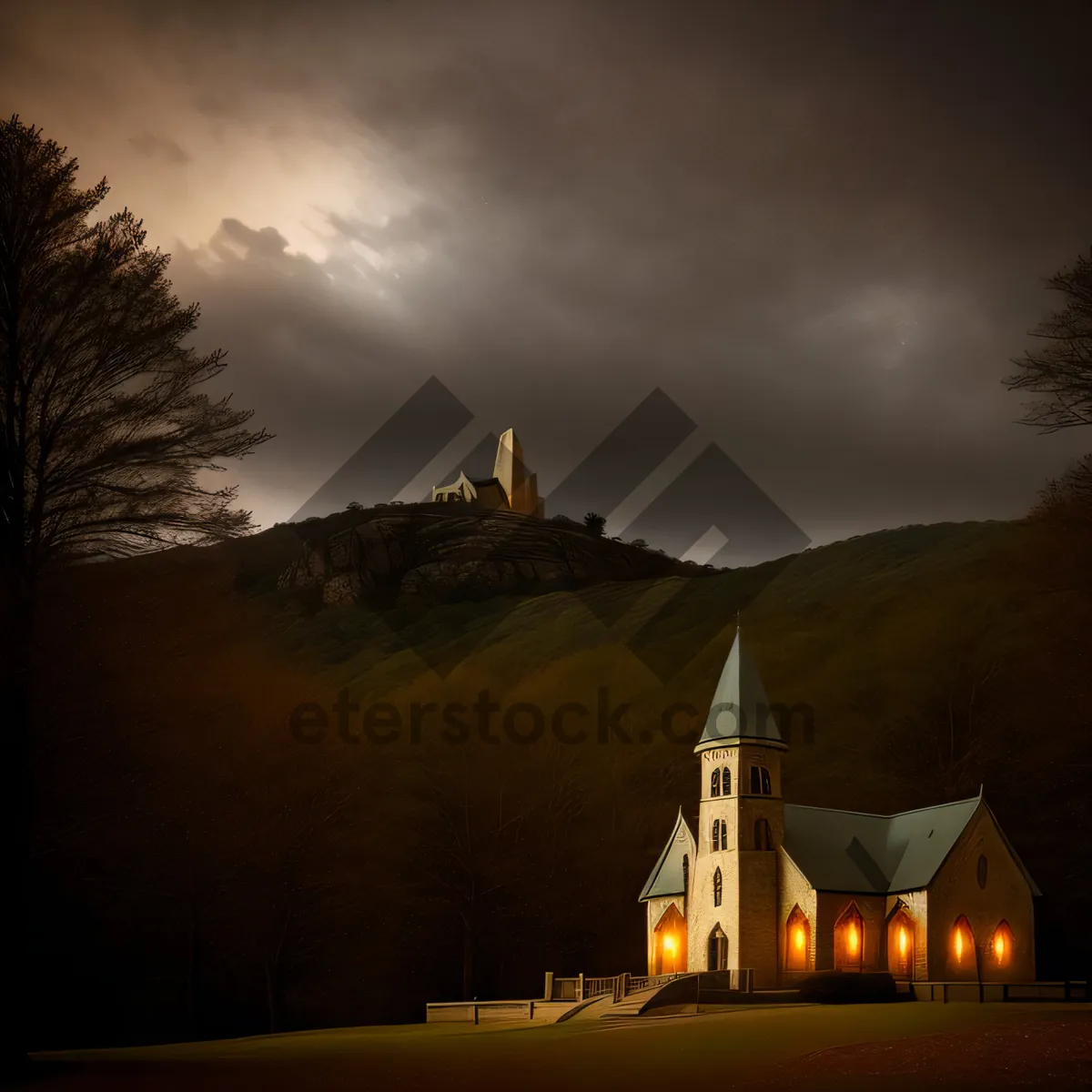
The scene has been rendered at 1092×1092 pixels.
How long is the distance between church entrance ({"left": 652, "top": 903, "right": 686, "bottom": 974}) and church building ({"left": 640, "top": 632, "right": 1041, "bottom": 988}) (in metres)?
0.41

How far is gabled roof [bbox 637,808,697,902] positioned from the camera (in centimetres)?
5920

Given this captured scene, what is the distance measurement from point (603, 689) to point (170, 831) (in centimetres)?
6038

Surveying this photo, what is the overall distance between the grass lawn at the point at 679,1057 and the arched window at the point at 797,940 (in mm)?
16261

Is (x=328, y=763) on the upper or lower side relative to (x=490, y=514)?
lower

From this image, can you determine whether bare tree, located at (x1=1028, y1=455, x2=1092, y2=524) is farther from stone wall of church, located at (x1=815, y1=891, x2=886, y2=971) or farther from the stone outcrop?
the stone outcrop

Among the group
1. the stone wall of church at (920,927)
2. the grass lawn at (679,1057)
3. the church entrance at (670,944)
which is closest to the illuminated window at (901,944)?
the stone wall of church at (920,927)

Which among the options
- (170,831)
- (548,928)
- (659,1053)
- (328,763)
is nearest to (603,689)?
(548,928)

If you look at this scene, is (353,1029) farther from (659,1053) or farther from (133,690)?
(133,690)

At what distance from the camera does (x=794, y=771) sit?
3339 inches

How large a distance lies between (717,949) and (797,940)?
3.72m

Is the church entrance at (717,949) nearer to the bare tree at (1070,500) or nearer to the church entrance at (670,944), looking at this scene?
the church entrance at (670,944)

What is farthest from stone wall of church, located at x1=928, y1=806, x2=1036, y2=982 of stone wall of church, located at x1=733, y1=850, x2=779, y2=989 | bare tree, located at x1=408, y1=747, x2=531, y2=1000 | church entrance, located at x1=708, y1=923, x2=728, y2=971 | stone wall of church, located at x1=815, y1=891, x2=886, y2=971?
bare tree, located at x1=408, y1=747, x2=531, y2=1000

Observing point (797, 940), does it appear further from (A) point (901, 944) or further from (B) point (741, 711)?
(B) point (741, 711)

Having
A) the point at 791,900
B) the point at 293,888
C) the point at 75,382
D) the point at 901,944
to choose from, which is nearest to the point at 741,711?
the point at 791,900
